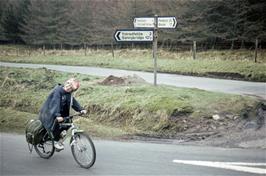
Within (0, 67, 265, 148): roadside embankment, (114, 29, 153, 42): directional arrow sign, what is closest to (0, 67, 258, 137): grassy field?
(0, 67, 265, 148): roadside embankment

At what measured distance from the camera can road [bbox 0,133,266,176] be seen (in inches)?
289

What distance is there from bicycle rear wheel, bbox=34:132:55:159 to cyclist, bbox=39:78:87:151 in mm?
211

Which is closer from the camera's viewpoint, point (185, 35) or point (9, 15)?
point (185, 35)

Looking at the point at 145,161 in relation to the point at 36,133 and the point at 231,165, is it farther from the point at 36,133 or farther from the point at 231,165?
the point at 36,133

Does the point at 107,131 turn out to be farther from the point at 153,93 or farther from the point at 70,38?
the point at 70,38

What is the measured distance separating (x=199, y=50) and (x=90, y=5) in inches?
613

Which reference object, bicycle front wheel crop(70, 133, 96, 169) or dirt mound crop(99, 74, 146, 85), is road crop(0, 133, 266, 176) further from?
dirt mound crop(99, 74, 146, 85)

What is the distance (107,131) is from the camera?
11.1 meters

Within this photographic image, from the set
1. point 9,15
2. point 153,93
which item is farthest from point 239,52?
point 9,15

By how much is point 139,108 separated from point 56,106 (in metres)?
4.82

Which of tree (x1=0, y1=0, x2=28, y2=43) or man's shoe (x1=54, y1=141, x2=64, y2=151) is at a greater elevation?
tree (x1=0, y1=0, x2=28, y2=43)

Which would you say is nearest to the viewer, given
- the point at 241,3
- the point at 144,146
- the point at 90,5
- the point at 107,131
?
the point at 144,146

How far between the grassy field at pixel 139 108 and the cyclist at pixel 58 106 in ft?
8.54

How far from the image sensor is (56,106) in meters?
8.02
